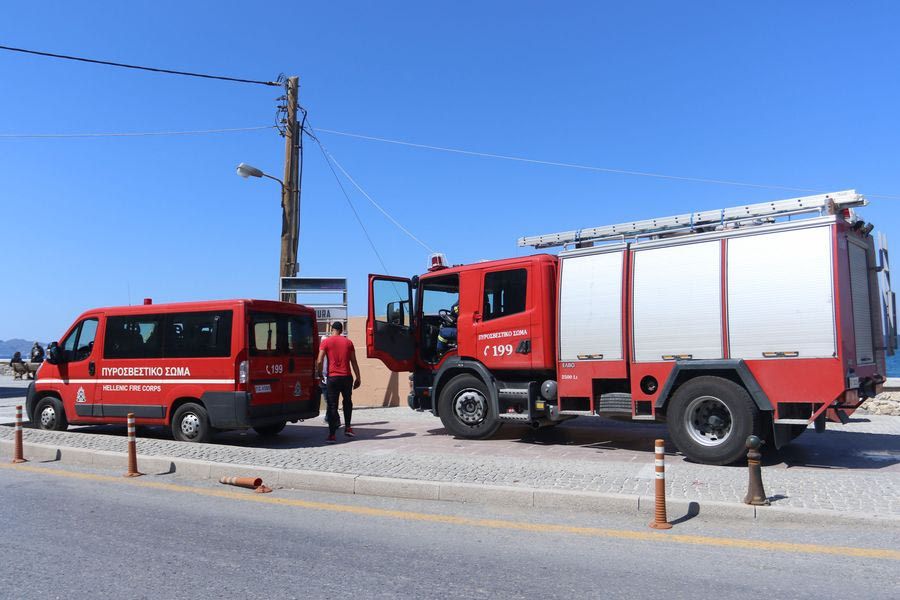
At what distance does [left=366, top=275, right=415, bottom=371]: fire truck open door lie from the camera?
10.8m

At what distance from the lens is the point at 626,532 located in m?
5.47

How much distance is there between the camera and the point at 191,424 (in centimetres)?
993

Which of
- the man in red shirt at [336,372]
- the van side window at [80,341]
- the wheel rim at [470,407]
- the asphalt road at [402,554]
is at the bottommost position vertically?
the asphalt road at [402,554]

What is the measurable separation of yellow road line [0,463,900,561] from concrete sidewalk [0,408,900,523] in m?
0.52

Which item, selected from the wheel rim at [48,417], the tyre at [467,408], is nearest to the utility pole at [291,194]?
the wheel rim at [48,417]

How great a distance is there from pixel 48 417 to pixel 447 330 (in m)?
7.01

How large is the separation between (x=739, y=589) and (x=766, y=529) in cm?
147

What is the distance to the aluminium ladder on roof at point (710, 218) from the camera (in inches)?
298

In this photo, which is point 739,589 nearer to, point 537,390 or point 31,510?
point 537,390

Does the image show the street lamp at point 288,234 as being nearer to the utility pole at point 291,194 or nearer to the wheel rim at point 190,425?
the utility pole at point 291,194

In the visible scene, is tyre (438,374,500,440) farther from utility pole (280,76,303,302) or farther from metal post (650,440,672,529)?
utility pole (280,76,303,302)

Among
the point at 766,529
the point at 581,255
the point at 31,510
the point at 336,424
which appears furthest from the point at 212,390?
the point at 766,529

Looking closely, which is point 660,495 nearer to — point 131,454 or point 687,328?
point 687,328

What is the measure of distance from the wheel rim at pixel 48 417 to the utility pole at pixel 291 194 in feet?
17.0
